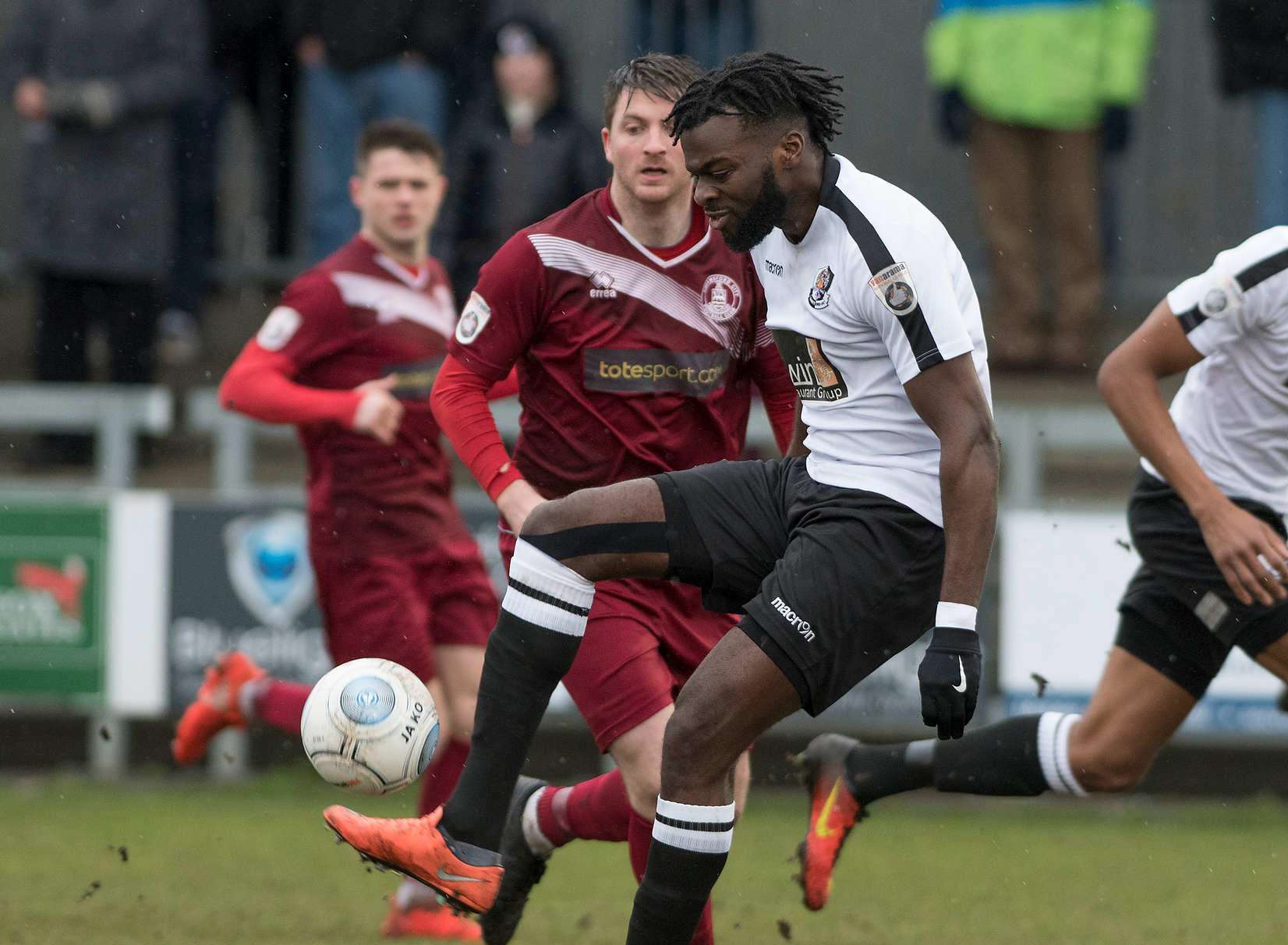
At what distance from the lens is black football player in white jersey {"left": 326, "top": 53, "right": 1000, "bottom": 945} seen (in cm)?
464

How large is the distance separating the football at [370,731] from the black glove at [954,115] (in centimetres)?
553

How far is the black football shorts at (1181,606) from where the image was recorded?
582 cm

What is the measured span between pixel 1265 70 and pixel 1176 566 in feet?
15.6

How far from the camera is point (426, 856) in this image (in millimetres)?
4766

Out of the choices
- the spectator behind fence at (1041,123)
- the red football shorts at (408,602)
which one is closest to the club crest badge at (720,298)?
the red football shorts at (408,602)

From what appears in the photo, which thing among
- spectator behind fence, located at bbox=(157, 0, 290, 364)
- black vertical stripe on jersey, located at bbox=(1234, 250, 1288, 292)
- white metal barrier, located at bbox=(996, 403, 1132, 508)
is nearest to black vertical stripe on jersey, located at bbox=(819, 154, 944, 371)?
black vertical stripe on jersey, located at bbox=(1234, 250, 1288, 292)

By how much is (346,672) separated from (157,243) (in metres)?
5.21

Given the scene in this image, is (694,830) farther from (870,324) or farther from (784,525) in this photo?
(870,324)

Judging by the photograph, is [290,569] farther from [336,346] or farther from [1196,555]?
[1196,555]

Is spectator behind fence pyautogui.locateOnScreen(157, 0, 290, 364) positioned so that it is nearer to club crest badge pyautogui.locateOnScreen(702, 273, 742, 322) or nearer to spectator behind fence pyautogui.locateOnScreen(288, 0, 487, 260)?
spectator behind fence pyautogui.locateOnScreen(288, 0, 487, 260)

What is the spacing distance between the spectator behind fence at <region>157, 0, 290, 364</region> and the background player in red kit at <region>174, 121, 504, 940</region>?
10.8 feet

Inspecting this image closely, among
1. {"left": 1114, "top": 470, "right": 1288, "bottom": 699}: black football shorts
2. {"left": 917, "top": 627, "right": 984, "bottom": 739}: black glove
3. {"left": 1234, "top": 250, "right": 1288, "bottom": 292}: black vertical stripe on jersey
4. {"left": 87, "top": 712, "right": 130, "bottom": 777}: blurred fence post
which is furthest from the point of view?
{"left": 87, "top": 712, "right": 130, "bottom": 777}: blurred fence post

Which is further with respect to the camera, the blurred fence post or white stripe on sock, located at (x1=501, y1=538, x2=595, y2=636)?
the blurred fence post

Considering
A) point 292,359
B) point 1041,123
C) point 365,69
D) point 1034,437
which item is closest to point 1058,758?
point 292,359
